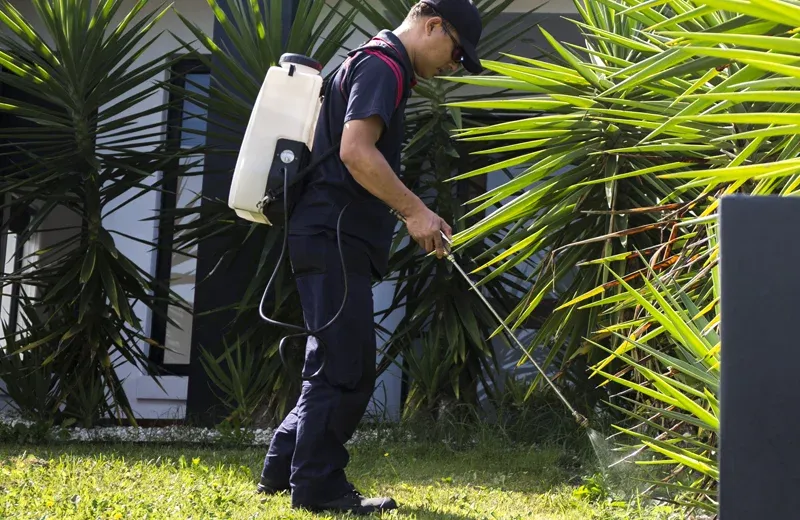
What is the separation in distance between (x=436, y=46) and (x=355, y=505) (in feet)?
4.75

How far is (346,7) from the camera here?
6602 millimetres

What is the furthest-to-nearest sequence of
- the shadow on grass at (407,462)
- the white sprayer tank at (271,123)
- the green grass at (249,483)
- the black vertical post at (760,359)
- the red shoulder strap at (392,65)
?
the shadow on grass at (407,462)
the white sprayer tank at (271,123)
the red shoulder strap at (392,65)
the green grass at (249,483)
the black vertical post at (760,359)

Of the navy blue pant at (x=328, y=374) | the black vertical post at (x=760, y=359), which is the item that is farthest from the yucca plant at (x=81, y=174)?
the black vertical post at (x=760, y=359)

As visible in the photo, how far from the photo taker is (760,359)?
117cm

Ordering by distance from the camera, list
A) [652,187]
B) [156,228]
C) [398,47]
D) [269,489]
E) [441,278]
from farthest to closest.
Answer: [156,228], [441,278], [652,187], [269,489], [398,47]

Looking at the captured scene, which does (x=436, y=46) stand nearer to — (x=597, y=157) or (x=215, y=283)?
(x=597, y=157)

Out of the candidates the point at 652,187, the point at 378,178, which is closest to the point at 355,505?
the point at 378,178

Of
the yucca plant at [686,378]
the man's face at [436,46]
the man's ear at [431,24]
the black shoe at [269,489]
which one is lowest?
the black shoe at [269,489]

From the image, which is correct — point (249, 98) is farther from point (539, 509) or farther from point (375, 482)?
point (539, 509)

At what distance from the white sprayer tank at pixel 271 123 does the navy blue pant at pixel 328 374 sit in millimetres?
211

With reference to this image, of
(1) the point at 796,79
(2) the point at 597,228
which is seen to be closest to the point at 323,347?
(2) the point at 597,228

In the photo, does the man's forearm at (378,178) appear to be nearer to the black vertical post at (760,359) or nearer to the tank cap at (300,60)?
the tank cap at (300,60)

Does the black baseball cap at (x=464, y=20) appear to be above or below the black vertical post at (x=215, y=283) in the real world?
above

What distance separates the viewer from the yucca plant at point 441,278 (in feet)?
15.3
